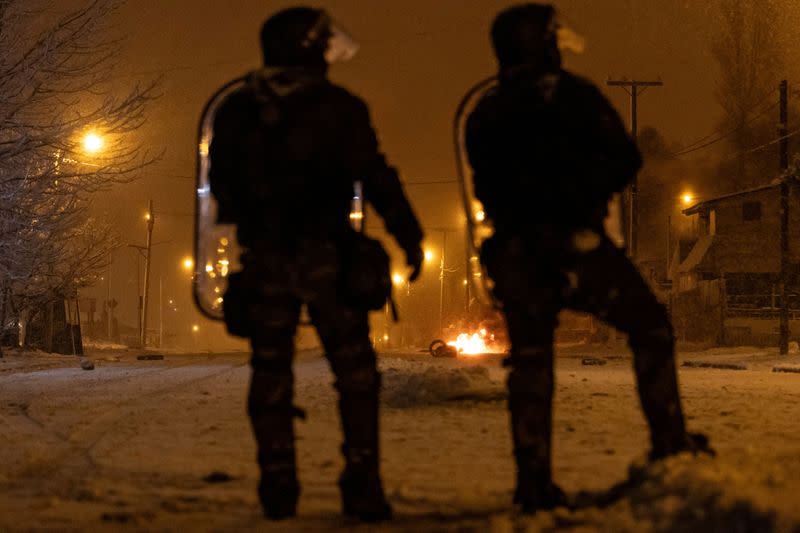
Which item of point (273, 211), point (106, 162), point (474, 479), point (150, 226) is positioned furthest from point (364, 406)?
point (150, 226)

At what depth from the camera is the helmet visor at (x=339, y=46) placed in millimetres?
4574

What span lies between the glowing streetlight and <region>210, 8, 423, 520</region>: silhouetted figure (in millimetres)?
12011

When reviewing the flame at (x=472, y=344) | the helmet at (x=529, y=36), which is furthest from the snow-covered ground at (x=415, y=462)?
the flame at (x=472, y=344)

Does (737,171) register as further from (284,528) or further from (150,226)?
(284,528)

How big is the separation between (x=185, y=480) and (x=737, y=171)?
65.8m

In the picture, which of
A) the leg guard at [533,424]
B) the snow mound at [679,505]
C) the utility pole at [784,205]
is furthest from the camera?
the utility pole at [784,205]

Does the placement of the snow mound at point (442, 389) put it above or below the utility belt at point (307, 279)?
below

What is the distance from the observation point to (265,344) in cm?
428

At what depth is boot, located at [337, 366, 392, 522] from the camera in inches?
163

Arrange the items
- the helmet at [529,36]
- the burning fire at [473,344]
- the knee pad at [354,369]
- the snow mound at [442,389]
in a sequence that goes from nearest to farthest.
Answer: the knee pad at [354,369], the helmet at [529,36], the snow mound at [442,389], the burning fire at [473,344]

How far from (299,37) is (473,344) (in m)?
25.9

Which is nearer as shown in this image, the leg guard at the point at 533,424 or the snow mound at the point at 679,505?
the snow mound at the point at 679,505

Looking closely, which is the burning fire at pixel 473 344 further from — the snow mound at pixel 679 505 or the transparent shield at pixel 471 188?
the snow mound at pixel 679 505

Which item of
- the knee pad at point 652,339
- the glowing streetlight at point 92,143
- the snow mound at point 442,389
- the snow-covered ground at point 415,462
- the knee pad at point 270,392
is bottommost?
the snow-covered ground at point 415,462
